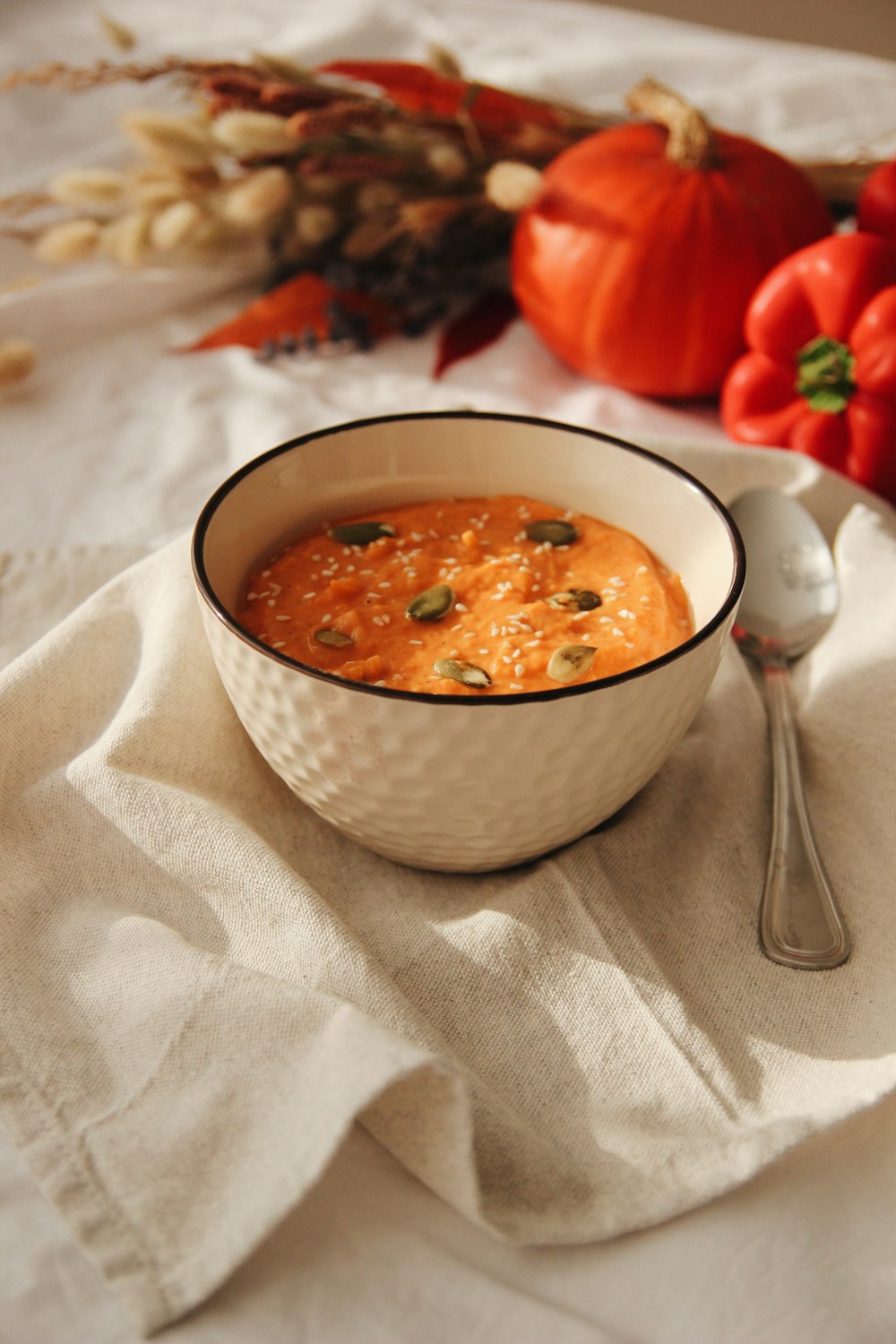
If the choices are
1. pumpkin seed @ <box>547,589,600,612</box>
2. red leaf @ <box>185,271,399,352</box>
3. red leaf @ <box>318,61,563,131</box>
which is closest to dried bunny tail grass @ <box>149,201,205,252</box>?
red leaf @ <box>185,271,399,352</box>

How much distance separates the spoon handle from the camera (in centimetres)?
90

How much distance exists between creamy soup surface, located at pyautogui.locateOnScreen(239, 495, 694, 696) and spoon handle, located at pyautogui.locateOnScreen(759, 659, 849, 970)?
0.54ft

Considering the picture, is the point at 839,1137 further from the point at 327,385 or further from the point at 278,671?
the point at 327,385

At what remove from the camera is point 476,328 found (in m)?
1.91

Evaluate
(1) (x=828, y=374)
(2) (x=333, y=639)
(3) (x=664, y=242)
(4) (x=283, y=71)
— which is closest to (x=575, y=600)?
(2) (x=333, y=639)

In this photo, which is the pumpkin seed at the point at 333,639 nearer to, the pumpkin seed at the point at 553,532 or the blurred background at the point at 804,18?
the pumpkin seed at the point at 553,532

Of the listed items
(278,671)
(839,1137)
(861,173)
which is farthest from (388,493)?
(861,173)

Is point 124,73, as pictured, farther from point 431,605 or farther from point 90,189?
point 431,605

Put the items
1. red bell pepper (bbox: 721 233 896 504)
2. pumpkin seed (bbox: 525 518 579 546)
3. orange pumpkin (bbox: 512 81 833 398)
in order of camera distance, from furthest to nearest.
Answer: orange pumpkin (bbox: 512 81 833 398) < red bell pepper (bbox: 721 233 896 504) < pumpkin seed (bbox: 525 518 579 546)

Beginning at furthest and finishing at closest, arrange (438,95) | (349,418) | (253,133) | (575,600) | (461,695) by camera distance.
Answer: (438,95) < (253,133) < (349,418) < (575,600) < (461,695)

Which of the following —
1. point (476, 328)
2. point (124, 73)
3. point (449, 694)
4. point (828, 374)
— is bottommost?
point (476, 328)

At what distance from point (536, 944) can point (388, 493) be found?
1.54ft

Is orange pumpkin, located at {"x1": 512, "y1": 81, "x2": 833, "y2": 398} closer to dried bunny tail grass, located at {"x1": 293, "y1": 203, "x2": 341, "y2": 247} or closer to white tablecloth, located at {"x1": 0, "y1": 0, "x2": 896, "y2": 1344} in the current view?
white tablecloth, located at {"x1": 0, "y1": 0, "x2": 896, "y2": 1344}

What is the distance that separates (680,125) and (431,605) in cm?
102
